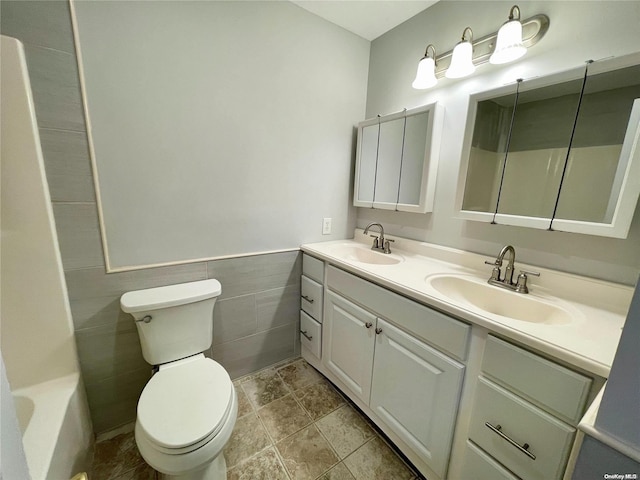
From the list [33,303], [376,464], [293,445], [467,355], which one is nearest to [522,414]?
[467,355]

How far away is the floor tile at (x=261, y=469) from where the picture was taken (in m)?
1.17

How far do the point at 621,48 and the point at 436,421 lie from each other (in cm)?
158

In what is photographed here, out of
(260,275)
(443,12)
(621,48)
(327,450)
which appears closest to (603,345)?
(621,48)

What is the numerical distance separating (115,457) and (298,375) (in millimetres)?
1010

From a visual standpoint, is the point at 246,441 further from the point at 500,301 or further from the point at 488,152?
the point at 488,152

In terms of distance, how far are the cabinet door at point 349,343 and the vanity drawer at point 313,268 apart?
0.48ft

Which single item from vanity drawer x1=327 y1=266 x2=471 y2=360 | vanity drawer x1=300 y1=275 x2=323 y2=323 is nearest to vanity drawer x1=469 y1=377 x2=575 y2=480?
vanity drawer x1=327 y1=266 x2=471 y2=360

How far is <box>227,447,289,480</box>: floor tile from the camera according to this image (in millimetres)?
1168

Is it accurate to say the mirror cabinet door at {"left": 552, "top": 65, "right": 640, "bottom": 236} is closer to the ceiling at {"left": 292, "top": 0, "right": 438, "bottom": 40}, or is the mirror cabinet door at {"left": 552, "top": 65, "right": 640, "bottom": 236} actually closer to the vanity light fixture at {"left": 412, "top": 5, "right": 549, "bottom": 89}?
the vanity light fixture at {"left": 412, "top": 5, "right": 549, "bottom": 89}

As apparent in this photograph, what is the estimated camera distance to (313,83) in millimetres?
1663

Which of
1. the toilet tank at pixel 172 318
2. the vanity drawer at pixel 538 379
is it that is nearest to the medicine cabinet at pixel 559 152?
the vanity drawer at pixel 538 379

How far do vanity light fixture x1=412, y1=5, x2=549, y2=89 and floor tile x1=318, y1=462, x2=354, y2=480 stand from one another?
2016mm

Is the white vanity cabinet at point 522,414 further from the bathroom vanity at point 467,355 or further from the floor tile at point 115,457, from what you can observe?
the floor tile at point 115,457

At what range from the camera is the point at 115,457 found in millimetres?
1240
